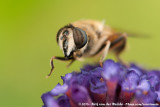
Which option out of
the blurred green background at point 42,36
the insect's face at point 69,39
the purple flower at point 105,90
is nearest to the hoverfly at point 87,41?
the insect's face at point 69,39

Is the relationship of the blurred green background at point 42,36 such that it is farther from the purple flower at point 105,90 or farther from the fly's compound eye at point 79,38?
the purple flower at point 105,90

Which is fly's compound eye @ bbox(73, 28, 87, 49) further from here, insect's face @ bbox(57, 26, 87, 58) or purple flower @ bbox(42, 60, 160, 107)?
purple flower @ bbox(42, 60, 160, 107)

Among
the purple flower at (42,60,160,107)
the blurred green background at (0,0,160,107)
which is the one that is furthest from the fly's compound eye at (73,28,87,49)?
the blurred green background at (0,0,160,107)

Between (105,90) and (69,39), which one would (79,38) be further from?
(105,90)

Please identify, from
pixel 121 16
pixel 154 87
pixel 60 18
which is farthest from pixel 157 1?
pixel 154 87

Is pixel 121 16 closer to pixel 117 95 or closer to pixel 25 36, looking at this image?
pixel 25 36

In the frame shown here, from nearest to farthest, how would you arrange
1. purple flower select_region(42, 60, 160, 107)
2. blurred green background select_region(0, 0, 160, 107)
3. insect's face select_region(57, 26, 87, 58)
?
purple flower select_region(42, 60, 160, 107), insect's face select_region(57, 26, 87, 58), blurred green background select_region(0, 0, 160, 107)

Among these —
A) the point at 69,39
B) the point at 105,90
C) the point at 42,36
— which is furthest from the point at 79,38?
the point at 42,36

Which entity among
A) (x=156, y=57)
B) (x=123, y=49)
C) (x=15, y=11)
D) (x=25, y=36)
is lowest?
(x=156, y=57)
